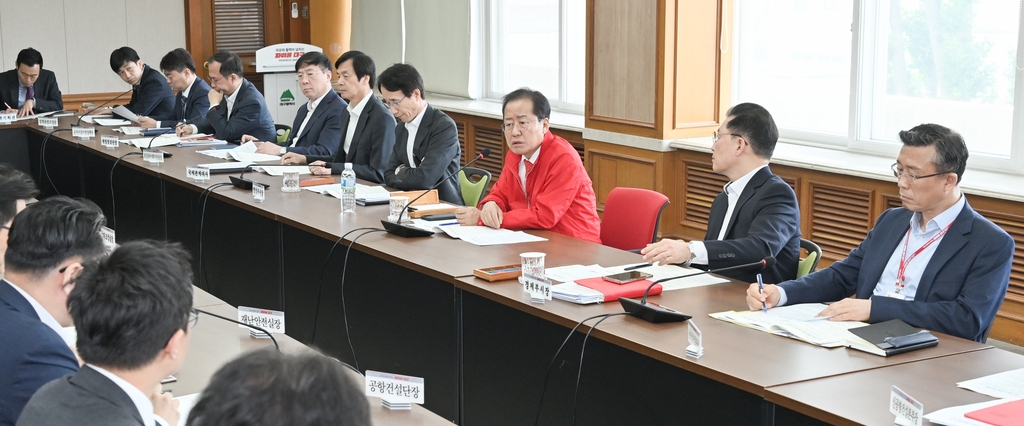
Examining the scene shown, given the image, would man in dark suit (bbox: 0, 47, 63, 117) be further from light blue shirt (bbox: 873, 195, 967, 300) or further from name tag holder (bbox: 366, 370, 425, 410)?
light blue shirt (bbox: 873, 195, 967, 300)

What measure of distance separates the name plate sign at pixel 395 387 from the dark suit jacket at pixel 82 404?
54cm

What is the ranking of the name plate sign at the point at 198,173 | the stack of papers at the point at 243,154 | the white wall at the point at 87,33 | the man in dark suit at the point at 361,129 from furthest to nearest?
the white wall at the point at 87,33 → the stack of papers at the point at 243,154 → the man in dark suit at the point at 361,129 → the name plate sign at the point at 198,173

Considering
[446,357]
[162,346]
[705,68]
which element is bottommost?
[446,357]

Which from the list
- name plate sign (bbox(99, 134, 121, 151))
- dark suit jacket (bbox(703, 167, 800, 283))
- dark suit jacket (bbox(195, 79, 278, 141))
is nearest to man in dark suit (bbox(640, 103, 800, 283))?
dark suit jacket (bbox(703, 167, 800, 283))

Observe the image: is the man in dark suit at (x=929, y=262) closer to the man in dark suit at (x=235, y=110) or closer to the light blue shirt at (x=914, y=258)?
the light blue shirt at (x=914, y=258)

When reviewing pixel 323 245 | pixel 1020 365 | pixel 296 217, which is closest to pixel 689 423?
pixel 1020 365

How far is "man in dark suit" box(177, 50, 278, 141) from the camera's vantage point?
615 cm

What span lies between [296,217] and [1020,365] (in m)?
2.58

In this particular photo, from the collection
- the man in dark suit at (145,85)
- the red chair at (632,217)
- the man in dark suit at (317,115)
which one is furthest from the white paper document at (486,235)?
the man in dark suit at (145,85)

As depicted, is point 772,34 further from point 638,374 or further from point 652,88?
point 638,374

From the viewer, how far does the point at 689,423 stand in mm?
2168

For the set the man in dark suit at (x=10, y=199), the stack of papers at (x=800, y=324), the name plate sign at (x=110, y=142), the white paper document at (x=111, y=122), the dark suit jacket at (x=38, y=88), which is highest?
the dark suit jacket at (x=38, y=88)

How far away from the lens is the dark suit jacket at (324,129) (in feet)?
17.9

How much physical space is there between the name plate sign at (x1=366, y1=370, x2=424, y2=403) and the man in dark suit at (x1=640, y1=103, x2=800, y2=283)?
1191mm
